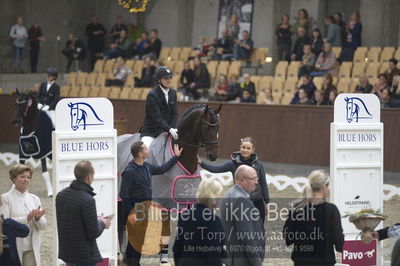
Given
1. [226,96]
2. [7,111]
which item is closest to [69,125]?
[226,96]

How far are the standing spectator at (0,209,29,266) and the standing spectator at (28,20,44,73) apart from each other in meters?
21.6

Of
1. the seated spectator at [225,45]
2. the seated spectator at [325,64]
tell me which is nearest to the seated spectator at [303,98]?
the seated spectator at [325,64]

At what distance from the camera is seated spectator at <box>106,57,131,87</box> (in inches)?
1032

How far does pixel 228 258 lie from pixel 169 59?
1936 cm

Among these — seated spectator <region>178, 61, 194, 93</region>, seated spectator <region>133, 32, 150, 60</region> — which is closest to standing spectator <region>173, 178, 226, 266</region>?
seated spectator <region>178, 61, 194, 93</region>

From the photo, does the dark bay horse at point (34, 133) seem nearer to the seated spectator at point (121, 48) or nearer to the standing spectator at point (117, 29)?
the seated spectator at point (121, 48)

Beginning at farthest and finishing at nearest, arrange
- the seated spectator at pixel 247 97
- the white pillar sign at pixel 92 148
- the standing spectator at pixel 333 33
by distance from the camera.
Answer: the standing spectator at pixel 333 33 → the seated spectator at pixel 247 97 → the white pillar sign at pixel 92 148

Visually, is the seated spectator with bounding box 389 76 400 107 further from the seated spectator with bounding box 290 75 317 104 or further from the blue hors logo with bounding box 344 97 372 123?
the blue hors logo with bounding box 344 97 372 123

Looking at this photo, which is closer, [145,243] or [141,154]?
[141,154]

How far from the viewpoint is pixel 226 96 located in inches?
868

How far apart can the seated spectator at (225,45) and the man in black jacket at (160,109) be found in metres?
13.9

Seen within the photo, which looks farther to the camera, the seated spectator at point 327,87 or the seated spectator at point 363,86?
the seated spectator at point 327,87

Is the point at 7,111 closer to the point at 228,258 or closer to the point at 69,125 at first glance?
the point at 69,125

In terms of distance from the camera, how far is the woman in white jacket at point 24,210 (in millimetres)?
8422
